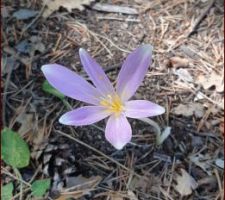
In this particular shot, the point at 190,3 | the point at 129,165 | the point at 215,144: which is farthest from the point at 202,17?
the point at 129,165

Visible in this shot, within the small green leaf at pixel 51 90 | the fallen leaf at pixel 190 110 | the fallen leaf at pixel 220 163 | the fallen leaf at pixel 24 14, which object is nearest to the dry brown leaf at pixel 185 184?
the fallen leaf at pixel 220 163

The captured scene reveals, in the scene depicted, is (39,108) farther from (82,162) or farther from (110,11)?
(110,11)

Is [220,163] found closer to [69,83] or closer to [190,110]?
[190,110]

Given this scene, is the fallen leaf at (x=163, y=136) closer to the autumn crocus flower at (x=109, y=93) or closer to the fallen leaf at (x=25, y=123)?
the autumn crocus flower at (x=109, y=93)

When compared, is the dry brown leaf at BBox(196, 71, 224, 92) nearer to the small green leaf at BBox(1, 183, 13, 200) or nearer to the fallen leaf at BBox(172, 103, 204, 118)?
the fallen leaf at BBox(172, 103, 204, 118)

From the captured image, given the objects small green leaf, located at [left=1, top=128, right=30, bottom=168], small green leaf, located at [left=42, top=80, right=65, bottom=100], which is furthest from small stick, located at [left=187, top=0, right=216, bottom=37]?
small green leaf, located at [left=1, top=128, right=30, bottom=168]
